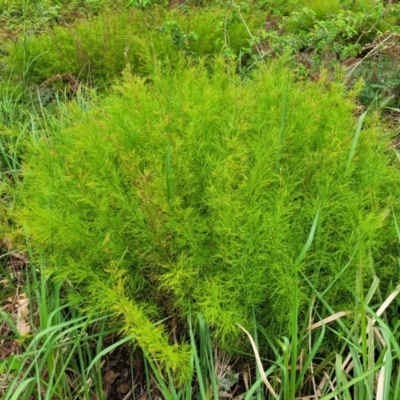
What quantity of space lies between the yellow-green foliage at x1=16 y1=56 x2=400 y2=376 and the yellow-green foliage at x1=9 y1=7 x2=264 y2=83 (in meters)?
1.37

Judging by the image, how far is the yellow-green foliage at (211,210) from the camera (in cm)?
139

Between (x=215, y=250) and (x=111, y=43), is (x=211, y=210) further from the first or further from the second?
(x=111, y=43)

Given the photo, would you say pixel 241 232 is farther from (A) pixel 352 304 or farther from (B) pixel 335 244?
(A) pixel 352 304

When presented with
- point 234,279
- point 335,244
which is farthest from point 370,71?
point 234,279

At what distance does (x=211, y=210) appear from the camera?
1.47 m

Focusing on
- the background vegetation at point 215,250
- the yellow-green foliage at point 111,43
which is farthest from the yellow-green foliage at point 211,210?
the yellow-green foliage at point 111,43

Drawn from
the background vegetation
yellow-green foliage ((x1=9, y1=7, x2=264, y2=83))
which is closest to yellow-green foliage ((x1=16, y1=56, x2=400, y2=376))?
the background vegetation

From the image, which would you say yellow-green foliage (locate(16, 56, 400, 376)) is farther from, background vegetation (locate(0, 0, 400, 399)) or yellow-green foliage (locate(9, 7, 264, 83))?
yellow-green foliage (locate(9, 7, 264, 83))

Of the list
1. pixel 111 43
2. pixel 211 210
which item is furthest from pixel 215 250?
pixel 111 43

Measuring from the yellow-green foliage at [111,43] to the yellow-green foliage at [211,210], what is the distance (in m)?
1.37

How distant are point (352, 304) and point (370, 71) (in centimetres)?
164

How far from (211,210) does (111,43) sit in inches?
77.9

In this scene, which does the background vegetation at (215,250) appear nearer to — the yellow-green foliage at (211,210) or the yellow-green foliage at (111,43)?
the yellow-green foliage at (211,210)

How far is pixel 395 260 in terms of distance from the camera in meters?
1.54
